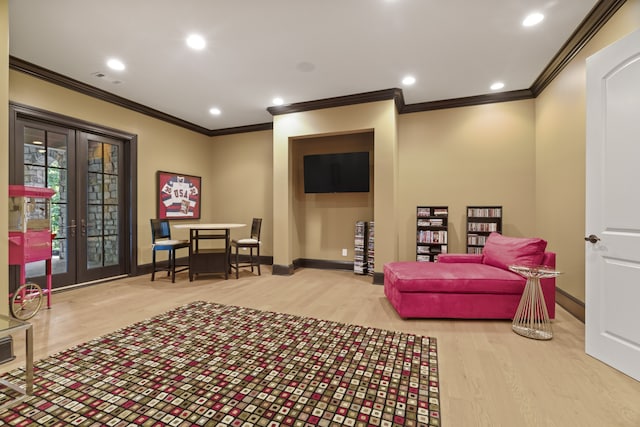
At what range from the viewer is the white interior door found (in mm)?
1935

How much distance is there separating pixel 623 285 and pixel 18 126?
20.7 ft

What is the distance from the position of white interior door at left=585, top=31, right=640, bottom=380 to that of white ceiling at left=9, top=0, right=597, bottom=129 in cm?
107

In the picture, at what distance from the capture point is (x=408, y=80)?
4.11 metres

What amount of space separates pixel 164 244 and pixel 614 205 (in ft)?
17.6

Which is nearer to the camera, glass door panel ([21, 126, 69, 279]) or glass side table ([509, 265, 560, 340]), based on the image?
glass side table ([509, 265, 560, 340])

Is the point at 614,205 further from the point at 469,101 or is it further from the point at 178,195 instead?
the point at 178,195

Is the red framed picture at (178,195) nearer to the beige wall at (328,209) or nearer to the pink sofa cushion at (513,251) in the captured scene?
the beige wall at (328,209)

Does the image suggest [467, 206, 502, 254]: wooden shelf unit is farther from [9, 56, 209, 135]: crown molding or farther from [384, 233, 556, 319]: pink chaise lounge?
[9, 56, 209, 135]: crown molding

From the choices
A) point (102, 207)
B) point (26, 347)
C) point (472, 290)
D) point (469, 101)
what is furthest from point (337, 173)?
point (26, 347)

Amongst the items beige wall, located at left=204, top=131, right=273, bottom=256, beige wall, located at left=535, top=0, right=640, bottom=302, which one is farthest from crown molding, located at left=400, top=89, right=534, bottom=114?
beige wall, located at left=204, top=131, right=273, bottom=256

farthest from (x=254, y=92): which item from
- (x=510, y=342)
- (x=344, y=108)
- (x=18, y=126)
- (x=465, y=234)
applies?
(x=510, y=342)

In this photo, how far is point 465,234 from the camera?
4.77m

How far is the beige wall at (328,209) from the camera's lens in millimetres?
5477

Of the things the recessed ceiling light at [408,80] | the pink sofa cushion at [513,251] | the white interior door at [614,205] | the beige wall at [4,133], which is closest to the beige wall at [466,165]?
the recessed ceiling light at [408,80]
